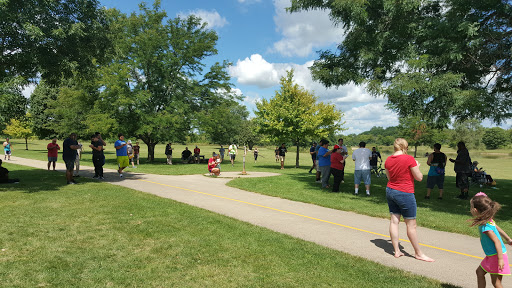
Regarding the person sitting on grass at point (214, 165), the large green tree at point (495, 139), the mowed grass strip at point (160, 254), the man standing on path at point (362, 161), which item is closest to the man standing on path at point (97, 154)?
the person sitting on grass at point (214, 165)

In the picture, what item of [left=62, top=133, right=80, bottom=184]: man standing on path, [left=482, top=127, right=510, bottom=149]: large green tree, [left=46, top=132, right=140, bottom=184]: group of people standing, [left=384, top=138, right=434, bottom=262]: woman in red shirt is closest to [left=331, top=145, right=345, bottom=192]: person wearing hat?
[left=384, top=138, right=434, bottom=262]: woman in red shirt

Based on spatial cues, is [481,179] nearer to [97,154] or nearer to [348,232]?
[348,232]

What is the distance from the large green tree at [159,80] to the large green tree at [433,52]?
16265 mm

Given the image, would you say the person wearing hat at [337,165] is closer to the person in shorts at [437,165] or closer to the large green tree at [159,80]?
the person in shorts at [437,165]

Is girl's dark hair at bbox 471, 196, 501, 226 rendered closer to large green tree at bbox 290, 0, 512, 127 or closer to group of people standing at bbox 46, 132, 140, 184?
large green tree at bbox 290, 0, 512, 127

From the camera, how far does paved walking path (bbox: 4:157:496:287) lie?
14.6ft

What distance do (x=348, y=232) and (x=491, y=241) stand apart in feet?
9.63

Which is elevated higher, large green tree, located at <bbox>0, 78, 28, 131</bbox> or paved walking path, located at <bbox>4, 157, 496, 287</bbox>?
large green tree, located at <bbox>0, 78, 28, 131</bbox>

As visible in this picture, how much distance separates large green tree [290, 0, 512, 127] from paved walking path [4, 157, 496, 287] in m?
3.36

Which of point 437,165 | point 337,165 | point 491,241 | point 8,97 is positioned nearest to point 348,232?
point 491,241

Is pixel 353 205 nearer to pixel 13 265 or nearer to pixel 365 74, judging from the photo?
pixel 365 74

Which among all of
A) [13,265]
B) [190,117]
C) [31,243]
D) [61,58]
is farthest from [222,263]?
[190,117]

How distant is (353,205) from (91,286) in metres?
6.89

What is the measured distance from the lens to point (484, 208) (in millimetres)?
3318
